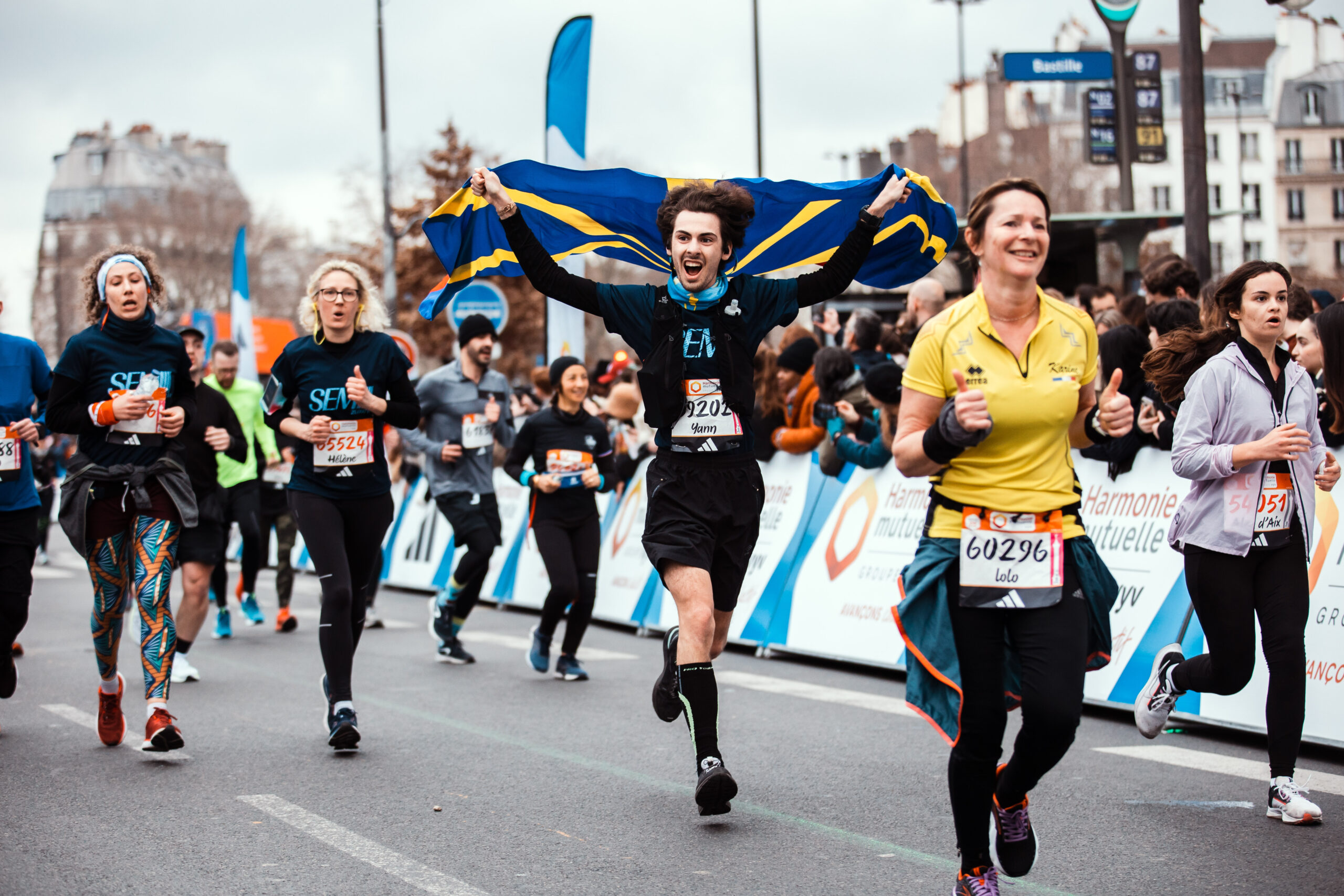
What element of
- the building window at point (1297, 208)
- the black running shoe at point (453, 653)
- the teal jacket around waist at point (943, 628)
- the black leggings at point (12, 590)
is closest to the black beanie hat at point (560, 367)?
the black running shoe at point (453, 653)

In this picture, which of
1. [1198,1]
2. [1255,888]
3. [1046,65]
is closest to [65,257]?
[1046,65]

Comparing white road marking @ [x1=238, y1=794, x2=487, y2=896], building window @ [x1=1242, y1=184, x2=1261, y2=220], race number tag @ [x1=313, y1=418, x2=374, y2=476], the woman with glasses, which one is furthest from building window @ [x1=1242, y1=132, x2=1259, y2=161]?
white road marking @ [x1=238, y1=794, x2=487, y2=896]

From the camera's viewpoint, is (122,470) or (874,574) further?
(874,574)

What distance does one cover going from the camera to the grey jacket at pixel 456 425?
10.1 metres

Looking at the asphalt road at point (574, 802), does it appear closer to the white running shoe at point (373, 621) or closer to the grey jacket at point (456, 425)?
the grey jacket at point (456, 425)

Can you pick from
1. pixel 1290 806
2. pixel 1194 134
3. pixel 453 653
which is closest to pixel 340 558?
pixel 453 653

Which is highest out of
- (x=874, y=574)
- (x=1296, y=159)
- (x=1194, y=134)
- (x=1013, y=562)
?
(x=1296, y=159)

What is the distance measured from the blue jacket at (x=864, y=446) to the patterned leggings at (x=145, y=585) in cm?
446

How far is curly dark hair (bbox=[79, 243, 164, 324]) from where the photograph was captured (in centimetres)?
678

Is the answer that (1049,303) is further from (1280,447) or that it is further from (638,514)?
(638,514)

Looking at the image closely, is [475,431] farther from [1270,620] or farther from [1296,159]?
[1296,159]

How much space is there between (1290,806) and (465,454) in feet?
20.4

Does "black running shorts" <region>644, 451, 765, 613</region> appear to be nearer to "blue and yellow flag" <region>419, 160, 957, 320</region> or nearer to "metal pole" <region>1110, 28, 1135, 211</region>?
"blue and yellow flag" <region>419, 160, 957, 320</region>

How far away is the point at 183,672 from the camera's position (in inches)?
357
